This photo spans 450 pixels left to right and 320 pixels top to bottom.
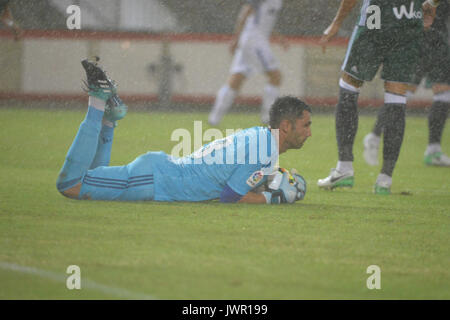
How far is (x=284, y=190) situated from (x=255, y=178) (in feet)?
1.29

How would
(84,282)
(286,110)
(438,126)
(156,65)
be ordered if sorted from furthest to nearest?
(156,65)
(438,126)
(286,110)
(84,282)

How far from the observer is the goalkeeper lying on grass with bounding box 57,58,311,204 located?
15.9 feet

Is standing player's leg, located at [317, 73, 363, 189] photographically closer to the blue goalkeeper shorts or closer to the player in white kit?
the blue goalkeeper shorts

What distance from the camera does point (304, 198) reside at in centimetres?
559

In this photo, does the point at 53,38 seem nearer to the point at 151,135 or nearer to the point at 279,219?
the point at 151,135

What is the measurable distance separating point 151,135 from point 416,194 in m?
4.76

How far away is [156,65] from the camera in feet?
52.2

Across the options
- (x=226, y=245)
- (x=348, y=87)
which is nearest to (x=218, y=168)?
(x=226, y=245)

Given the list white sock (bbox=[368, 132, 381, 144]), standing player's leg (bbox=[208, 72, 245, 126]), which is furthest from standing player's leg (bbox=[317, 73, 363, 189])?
standing player's leg (bbox=[208, 72, 245, 126])

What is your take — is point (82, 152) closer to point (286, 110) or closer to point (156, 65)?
point (286, 110)

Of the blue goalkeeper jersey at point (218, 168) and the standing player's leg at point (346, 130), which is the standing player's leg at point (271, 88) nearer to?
the standing player's leg at point (346, 130)

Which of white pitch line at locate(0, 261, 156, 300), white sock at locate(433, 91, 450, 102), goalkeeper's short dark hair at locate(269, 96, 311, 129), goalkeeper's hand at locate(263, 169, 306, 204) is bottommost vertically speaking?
white pitch line at locate(0, 261, 156, 300)

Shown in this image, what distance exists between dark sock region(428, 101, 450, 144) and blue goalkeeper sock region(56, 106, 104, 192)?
4175 mm

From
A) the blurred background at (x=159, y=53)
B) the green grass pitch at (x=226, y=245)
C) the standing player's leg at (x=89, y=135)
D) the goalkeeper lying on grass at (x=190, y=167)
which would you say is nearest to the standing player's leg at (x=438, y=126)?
the green grass pitch at (x=226, y=245)
